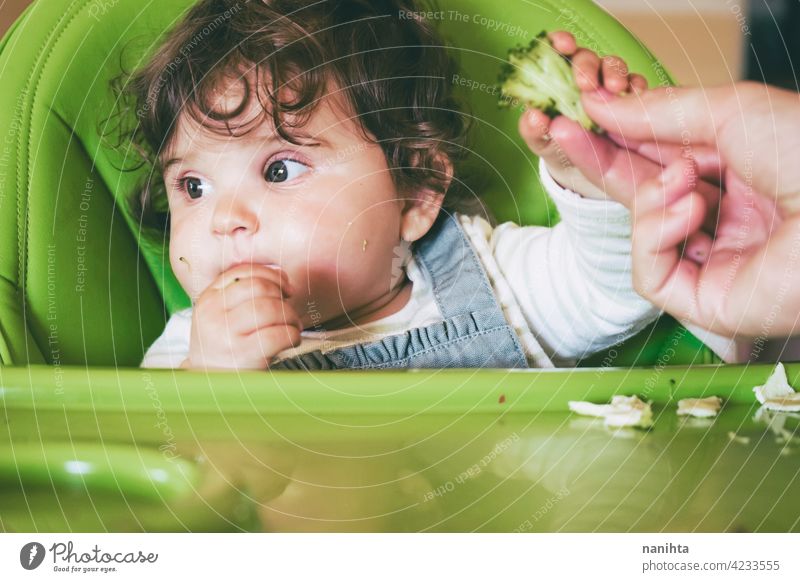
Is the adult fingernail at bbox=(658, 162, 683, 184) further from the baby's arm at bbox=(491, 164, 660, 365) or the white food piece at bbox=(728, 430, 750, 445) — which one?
the white food piece at bbox=(728, 430, 750, 445)

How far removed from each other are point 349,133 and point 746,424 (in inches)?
11.2

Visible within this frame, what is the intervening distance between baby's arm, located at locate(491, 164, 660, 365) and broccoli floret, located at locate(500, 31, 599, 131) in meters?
0.05

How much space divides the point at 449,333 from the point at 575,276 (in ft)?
0.30

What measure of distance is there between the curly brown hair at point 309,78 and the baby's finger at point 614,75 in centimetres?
10

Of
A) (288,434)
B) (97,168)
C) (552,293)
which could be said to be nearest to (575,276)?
(552,293)

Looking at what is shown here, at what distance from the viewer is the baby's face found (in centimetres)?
49

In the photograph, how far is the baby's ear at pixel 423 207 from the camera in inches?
21.3

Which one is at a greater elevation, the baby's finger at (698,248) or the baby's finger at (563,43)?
the baby's finger at (563,43)

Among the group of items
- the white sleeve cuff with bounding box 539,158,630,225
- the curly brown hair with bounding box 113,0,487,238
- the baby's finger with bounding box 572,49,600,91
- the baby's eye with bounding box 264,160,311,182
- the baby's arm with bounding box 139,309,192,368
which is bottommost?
the white sleeve cuff with bounding box 539,158,630,225

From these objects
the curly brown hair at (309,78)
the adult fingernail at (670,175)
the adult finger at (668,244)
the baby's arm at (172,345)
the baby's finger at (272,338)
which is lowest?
the adult finger at (668,244)

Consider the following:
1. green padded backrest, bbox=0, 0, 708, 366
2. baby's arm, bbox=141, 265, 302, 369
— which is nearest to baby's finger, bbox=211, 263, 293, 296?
baby's arm, bbox=141, 265, 302, 369

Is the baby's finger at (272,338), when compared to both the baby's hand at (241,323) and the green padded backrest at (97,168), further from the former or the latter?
the green padded backrest at (97,168)

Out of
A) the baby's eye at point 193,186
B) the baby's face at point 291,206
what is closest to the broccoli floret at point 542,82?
the baby's face at point 291,206
